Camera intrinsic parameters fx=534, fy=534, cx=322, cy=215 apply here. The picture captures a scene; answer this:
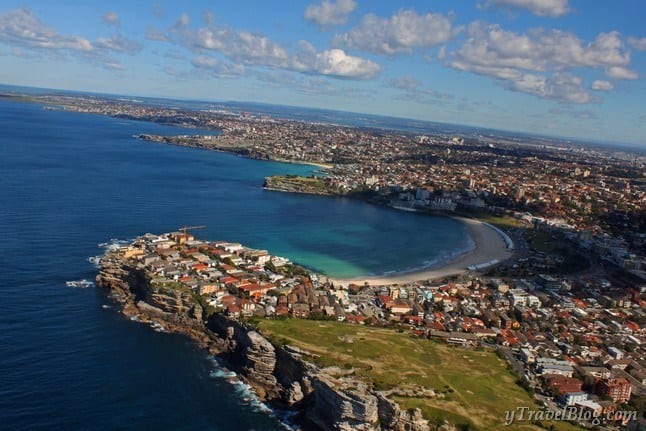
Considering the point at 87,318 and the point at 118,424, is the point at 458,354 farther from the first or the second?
the point at 87,318

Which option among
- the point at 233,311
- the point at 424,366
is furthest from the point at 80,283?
the point at 424,366

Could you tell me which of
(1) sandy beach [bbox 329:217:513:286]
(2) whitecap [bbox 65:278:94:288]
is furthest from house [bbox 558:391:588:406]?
(2) whitecap [bbox 65:278:94:288]

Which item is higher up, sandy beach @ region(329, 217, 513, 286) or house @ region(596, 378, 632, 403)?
house @ region(596, 378, 632, 403)

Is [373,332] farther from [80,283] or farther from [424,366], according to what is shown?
[80,283]

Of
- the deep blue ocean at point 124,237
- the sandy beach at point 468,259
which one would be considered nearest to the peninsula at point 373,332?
the sandy beach at point 468,259

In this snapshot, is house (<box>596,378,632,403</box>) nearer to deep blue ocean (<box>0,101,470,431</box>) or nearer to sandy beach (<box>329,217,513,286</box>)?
deep blue ocean (<box>0,101,470,431</box>)

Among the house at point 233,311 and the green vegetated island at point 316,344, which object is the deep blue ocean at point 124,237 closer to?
the green vegetated island at point 316,344
